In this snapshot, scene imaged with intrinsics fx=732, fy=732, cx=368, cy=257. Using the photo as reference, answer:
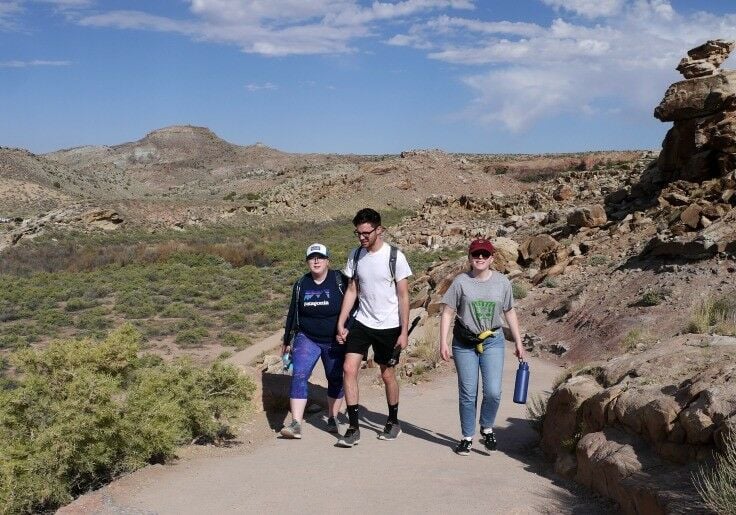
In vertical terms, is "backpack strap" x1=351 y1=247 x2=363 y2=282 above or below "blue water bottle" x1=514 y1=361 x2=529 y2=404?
above

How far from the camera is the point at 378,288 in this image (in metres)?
5.64

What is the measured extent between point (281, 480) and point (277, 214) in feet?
143

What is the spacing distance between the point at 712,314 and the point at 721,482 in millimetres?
6271

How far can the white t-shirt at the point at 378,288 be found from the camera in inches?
221

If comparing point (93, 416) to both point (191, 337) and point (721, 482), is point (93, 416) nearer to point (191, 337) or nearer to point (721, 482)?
point (721, 482)

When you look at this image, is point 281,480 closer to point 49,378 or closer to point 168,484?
point 168,484

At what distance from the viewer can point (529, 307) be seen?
12.8 m

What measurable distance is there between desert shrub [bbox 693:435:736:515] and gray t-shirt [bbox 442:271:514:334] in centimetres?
190

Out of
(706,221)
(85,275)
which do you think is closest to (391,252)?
(706,221)

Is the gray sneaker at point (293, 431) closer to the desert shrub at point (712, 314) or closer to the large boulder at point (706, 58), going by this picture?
the desert shrub at point (712, 314)

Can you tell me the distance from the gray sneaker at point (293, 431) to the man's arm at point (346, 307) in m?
0.83

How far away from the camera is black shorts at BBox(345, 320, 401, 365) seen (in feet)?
18.7

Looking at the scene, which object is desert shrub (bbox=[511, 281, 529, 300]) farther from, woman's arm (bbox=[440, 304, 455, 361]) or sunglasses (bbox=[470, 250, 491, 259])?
sunglasses (bbox=[470, 250, 491, 259])

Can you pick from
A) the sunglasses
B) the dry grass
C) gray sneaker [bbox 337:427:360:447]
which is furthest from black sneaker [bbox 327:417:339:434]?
the dry grass
